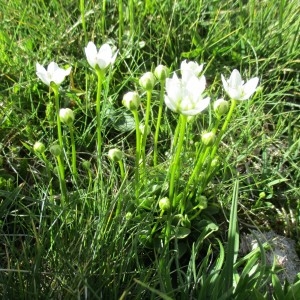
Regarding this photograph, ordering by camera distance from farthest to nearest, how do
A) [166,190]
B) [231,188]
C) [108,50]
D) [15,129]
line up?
1. [15,129]
2. [231,188]
3. [166,190]
4. [108,50]

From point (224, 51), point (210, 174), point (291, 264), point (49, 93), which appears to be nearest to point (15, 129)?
point (49, 93)

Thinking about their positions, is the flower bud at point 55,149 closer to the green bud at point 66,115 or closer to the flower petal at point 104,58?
the green bud at point 66,115

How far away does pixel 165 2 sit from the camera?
1901 millimetres

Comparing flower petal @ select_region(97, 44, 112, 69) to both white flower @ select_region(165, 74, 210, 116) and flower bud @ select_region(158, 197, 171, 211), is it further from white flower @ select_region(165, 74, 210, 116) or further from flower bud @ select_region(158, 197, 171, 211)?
flower bud @ select_region(158, 197, 171, 211)

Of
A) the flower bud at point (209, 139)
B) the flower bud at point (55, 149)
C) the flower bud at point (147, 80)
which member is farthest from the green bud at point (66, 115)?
the flower bud at point (209, 139)

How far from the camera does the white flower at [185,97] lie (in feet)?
3.83

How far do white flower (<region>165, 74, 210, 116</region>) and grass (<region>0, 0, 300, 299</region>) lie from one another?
0.19 metres

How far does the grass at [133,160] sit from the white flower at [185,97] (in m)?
0.19

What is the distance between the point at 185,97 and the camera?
3.87ft

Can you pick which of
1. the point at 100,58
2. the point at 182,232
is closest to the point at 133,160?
the point at 182,232

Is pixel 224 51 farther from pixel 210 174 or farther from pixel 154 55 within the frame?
pixel 210 174

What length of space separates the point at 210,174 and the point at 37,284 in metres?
0.51

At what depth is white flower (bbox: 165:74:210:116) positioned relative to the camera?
3.83 feet

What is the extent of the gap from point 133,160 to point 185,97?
0.47 m
